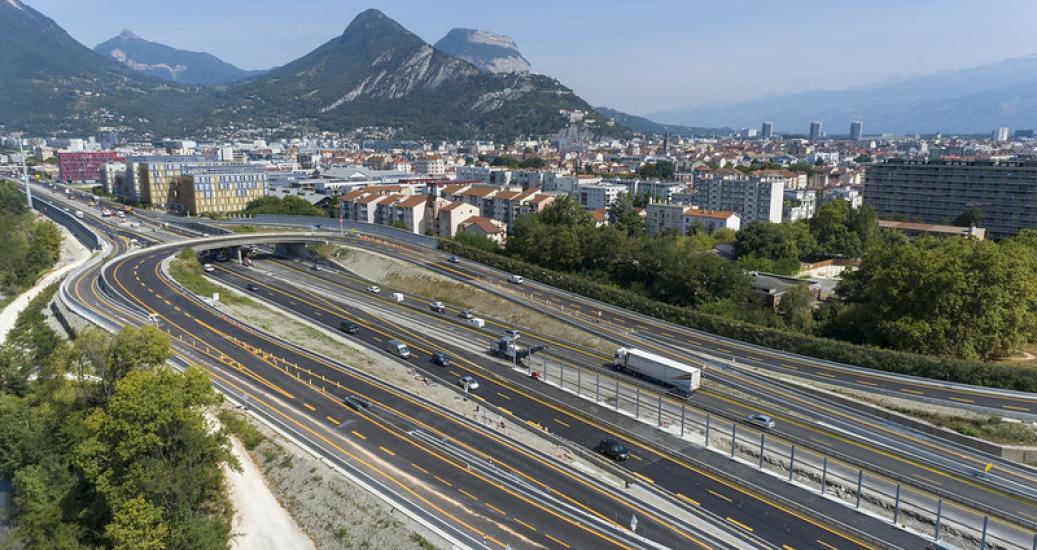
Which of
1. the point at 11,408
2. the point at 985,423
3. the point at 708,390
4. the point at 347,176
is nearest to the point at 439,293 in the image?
the point at 708,390

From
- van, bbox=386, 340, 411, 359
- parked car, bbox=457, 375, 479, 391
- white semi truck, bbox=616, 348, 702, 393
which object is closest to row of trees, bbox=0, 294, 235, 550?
parked car, bbox=457, 375, 479, 391

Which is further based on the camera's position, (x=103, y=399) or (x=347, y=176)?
(x=347, y=176)

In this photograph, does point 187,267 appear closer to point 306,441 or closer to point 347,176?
point 306,441

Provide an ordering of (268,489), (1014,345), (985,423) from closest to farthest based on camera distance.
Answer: (268,489) < (985,423) < (1014,345)

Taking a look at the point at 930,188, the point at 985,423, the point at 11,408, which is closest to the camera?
the point at 11,408

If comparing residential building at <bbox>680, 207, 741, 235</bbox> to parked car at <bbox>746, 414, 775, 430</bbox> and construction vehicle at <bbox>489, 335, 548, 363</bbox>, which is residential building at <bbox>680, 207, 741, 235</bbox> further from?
parked car at <bbox>746, 414, 775, 430</bbox>

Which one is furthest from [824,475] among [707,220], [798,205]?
[798,205]
